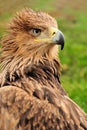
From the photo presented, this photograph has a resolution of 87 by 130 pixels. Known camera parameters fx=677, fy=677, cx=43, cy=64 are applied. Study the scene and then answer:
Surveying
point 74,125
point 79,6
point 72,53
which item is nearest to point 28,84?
point 74,125

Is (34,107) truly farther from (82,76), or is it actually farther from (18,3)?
(82,76)

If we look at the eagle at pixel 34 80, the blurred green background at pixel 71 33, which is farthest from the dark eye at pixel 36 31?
the blurred green background at pixel 71 33

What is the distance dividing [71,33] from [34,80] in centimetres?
1203

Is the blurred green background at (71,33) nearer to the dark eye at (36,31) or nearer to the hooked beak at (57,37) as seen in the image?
the dark eye at (36,31)

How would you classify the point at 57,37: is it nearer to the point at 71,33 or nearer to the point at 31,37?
the point at 31,37

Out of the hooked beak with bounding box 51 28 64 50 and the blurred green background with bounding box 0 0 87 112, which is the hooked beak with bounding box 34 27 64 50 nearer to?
the hooked beak with bounding box 51 28 64 50

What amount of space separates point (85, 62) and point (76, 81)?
5.41ft

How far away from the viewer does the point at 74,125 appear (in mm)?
7078

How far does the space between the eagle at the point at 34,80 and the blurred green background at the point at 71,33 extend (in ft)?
1.06

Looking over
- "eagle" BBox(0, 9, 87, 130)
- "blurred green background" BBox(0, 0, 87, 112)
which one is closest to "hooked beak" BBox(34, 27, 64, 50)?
"eagle" BBox(0, 9, 87, 130)

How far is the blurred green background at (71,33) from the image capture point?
12.0 metres

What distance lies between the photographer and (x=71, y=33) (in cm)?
1938

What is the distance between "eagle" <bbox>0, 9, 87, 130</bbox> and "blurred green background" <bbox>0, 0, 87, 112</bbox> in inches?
12.7

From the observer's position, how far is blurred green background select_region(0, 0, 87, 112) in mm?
12000
